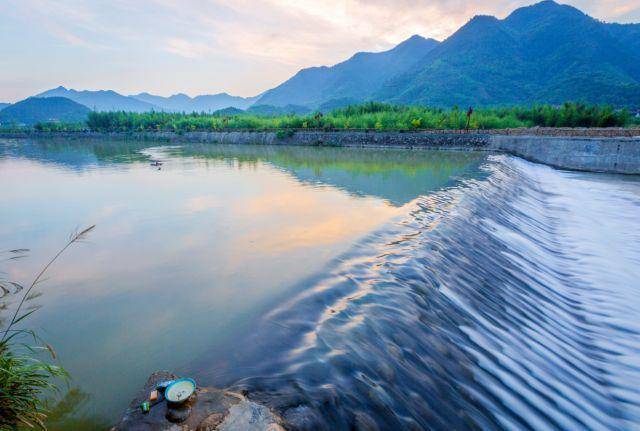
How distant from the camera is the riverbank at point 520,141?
68.6 ft

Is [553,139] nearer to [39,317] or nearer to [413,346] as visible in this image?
[413,346]

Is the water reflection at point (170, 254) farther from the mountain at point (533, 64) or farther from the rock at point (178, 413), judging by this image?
the mountain at point (533, 64)

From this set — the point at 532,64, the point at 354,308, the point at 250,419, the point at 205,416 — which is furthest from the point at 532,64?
the point at 205,416

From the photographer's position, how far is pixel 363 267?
568cm

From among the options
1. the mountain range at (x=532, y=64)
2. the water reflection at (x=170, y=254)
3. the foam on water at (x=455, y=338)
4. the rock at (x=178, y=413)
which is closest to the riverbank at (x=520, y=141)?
the water reflection at (x=170, y=254)

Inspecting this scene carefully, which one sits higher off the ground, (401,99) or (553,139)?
(401,99)

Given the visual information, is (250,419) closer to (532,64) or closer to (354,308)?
(354,308)

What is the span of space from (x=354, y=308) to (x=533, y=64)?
146705 mm

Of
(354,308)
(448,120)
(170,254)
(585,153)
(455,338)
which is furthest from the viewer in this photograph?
(448,120)

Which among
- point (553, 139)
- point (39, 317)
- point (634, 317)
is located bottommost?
point (634, 317)

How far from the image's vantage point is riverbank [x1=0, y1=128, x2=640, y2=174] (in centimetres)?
2091

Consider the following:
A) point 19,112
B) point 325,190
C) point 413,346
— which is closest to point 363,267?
Result: point 413,346

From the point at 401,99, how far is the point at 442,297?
128 metres

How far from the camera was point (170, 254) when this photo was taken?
6691 mm
